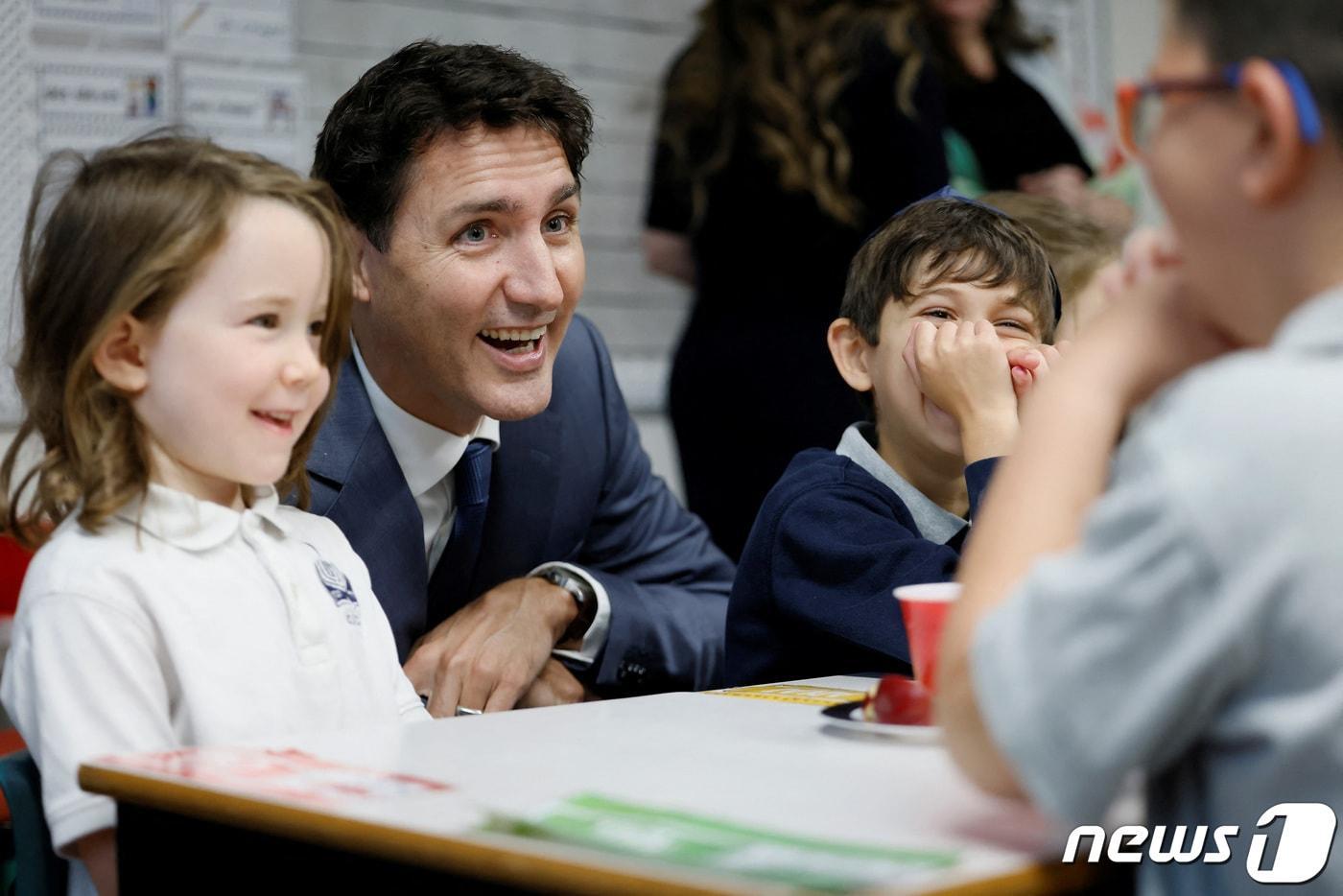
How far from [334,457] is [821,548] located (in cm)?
55

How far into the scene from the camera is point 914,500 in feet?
5.74

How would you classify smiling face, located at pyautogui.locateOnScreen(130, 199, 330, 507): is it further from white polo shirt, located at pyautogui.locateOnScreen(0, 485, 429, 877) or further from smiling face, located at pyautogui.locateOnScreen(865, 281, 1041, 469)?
smiling face, located at pyautogui.locateOnScreen(865, 281, 1041, 469)

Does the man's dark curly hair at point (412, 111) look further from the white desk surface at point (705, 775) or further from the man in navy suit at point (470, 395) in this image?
the white desk surface at point (705, 775)

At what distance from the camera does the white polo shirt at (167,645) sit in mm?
1205

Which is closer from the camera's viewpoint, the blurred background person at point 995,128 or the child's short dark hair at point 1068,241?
the child's short dark hair at point 1068,241

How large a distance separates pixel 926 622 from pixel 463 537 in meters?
0.87

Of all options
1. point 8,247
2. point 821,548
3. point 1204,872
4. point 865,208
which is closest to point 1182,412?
point 1204,872

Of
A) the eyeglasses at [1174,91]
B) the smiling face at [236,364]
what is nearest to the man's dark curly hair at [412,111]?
the smiling face at [236,364]

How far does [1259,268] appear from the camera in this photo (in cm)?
89

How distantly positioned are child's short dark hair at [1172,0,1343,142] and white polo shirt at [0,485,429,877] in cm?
81

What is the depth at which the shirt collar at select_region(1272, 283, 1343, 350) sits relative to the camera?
33.1 inches

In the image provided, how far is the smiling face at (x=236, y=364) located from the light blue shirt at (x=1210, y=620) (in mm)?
682

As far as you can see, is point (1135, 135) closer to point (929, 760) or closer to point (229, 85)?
point (929, 760)

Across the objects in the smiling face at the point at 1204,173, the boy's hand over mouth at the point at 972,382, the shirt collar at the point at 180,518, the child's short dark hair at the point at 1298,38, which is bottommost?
the shirt collar at the point at 180,518
